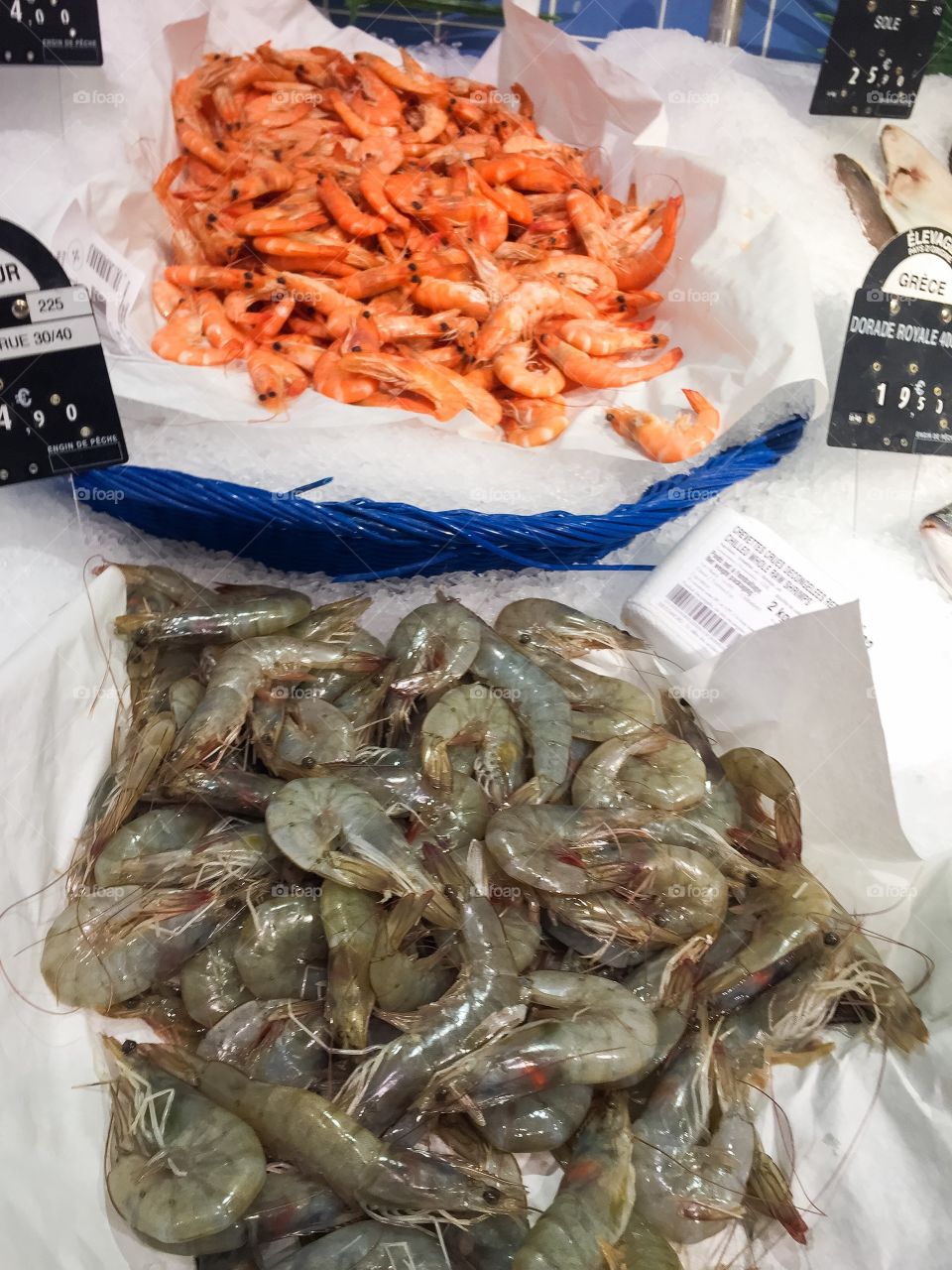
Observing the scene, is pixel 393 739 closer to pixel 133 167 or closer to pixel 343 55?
pixel 133 167

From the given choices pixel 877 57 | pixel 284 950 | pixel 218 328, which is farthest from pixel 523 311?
pixel 284 950

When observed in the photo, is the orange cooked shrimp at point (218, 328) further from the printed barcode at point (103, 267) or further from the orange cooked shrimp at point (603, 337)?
the orange cooked shrimp at point (603, 337)

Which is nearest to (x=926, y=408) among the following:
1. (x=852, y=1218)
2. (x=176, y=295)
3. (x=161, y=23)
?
(x=852, y=1218)

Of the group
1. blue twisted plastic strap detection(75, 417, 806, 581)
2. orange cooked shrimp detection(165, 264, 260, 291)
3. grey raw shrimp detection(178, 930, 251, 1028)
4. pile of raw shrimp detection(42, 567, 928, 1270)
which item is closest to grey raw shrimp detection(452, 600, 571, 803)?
pile of raw shrimp detection(42, 567, 928, 1270)

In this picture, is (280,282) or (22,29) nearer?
(22,29)

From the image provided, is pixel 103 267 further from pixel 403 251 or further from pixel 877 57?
pixel 877 57

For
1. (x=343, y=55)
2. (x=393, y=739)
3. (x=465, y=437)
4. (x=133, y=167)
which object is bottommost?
(x=393, y=739)

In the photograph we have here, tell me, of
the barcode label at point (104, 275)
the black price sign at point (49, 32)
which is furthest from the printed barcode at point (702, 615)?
the black price sign at point (49, 32)
